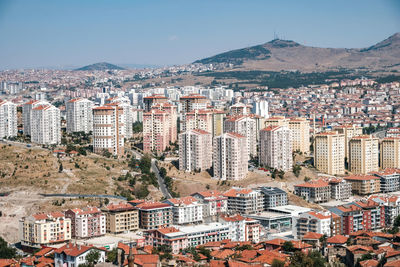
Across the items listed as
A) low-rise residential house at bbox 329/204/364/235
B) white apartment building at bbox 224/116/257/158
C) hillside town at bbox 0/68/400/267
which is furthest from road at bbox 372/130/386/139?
low-rise residential house at bbox 329/204/364/235

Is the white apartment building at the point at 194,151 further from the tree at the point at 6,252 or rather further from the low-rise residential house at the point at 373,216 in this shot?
the tree at the point at 6,252

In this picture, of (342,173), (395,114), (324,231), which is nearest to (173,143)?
(342,173)

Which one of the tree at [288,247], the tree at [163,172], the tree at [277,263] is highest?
the tree at [163,172]

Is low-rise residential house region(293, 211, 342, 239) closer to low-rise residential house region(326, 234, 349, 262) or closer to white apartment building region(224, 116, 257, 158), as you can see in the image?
low-rise residential house region(326, 234, 349, 262)

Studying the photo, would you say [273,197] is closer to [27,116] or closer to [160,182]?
[160,182]

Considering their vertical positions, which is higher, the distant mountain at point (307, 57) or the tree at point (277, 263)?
the distant mountain at point (307, 57)

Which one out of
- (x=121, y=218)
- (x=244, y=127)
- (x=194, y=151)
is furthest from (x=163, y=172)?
(x=121, y=218)

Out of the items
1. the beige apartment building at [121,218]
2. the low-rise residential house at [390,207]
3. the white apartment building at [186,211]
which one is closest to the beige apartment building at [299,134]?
the low-rise residential house at [390,207]
